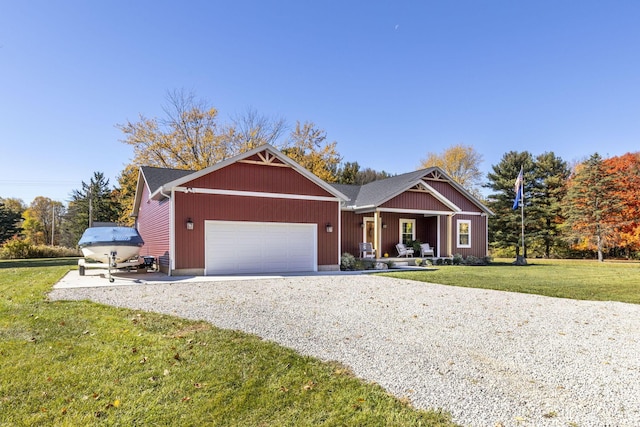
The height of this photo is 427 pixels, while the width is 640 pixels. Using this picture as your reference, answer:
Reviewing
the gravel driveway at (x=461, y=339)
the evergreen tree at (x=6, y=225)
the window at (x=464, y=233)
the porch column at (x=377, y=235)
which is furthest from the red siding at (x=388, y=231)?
the evergreen tree at (x=6, y=225)

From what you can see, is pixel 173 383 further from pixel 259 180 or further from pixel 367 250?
pixel 367 250

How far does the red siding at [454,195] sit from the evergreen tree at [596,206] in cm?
1202

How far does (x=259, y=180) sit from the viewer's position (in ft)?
45.1

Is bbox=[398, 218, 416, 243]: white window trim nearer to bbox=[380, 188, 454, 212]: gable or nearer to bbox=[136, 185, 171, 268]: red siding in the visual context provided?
bbox=[380, 188, 454, 212]: gable

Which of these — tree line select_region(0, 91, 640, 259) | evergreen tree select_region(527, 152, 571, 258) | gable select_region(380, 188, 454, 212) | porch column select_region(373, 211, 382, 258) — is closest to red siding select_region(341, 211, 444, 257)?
gable select_region(380, 188, 454, 212)

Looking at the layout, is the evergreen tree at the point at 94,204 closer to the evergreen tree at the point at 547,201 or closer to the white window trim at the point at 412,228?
the white window trim at the point at 412,228

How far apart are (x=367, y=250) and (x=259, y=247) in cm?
594

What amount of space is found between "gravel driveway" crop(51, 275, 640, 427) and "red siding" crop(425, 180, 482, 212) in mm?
12390

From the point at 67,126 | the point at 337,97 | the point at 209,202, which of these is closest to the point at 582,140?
the point at 337,97

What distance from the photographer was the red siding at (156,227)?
13.5 meters

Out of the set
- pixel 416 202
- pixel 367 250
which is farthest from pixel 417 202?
pixel 367 250

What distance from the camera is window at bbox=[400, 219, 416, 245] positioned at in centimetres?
2006

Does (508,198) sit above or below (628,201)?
above

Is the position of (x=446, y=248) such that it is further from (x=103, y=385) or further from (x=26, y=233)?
(x=26, y=233)
